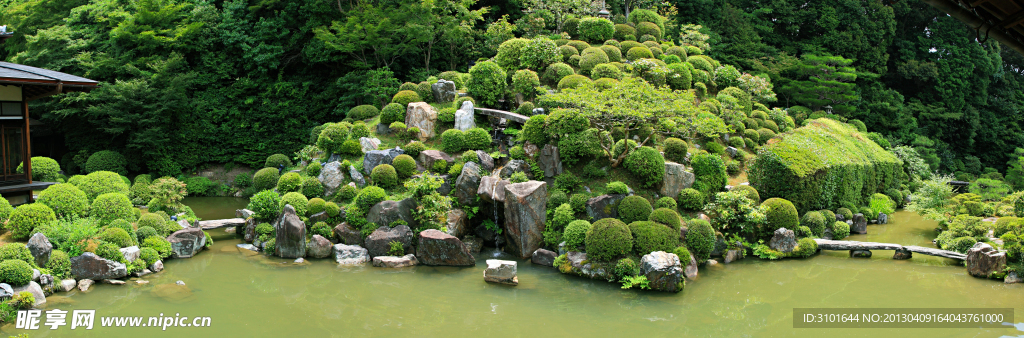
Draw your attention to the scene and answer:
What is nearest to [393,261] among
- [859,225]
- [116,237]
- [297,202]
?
[297,202]

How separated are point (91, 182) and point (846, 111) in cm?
3241

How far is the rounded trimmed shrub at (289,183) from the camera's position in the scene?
17.1 metres

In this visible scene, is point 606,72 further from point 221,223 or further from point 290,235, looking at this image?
point 221,223

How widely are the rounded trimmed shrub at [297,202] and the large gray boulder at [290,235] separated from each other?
79 centimetres

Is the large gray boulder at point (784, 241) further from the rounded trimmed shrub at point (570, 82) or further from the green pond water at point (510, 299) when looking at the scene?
the rounded trimmed shrub at point (570, 82)

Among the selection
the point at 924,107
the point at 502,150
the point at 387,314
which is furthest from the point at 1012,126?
the point at 387,314

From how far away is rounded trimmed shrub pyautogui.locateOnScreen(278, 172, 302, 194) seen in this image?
17.1 meters

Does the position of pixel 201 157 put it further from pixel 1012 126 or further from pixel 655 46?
pixel 1012 126

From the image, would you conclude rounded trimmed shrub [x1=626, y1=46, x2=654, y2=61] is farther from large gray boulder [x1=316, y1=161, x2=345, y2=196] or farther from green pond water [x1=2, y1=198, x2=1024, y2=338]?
large gray boulder [x1=316, y1=161, x2=345, y2=196]

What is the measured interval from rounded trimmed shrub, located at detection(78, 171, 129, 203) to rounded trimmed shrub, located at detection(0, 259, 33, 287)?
16.7 feet

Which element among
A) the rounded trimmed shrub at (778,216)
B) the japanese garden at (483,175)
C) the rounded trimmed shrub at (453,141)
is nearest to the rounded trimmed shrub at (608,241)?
the japanese garden at (483,175)

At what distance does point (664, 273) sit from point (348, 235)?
341 inches

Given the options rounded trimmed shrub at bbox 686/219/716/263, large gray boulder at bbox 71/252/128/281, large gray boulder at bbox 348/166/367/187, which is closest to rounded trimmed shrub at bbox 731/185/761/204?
rounded trimmed shrub at bbox 686/219/716/263

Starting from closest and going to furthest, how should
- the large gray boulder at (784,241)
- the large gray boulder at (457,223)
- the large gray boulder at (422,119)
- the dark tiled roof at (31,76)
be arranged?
the dark tiled roof at (31,76) < the large gray boulder at (784,241) < the large gray boulder at (457,223) < the large gray boulder at (422,119)
